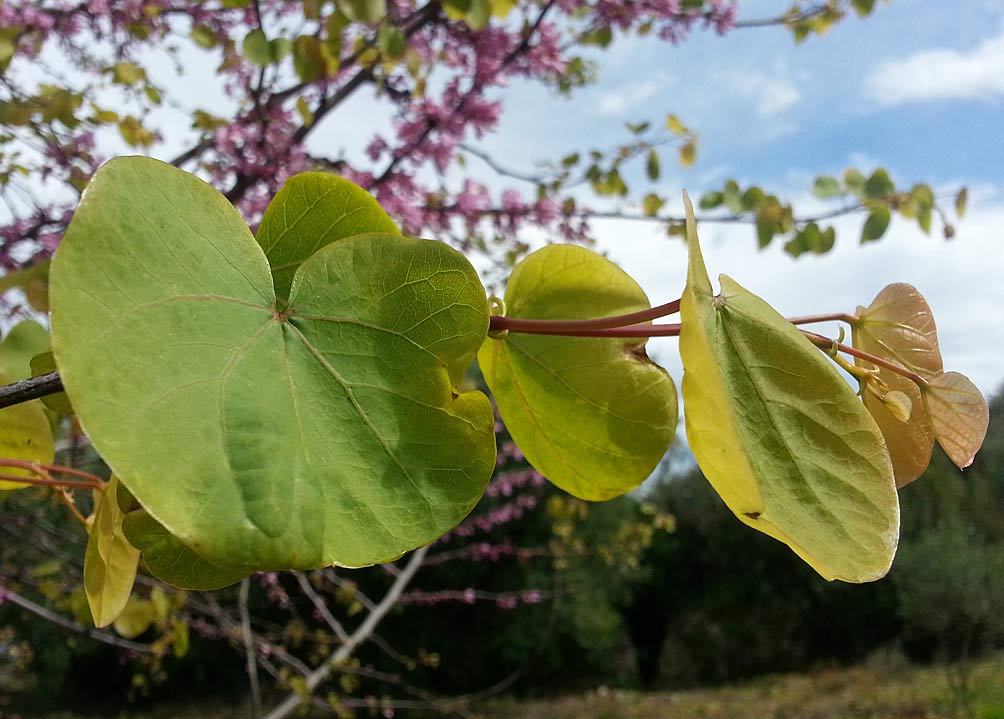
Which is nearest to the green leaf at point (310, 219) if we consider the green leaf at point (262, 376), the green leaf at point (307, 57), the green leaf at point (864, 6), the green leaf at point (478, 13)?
the green leaf at point (262, 376)

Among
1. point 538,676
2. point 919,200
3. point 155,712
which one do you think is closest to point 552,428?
point 919,200

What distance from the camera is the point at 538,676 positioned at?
833cm

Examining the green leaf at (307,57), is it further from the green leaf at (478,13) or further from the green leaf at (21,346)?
the green leaf at (21,346)

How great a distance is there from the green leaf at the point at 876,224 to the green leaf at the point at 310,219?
1221 mm

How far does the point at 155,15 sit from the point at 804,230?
126 centimetres

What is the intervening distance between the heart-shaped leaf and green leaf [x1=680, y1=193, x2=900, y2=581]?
1.6 inches

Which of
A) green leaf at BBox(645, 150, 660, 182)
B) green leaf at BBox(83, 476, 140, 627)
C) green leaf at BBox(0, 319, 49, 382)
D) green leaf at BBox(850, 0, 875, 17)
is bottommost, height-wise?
green leaf at BBox(83, 476, 140, 627)

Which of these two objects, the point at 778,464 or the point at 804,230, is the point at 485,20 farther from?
the point at 778,464

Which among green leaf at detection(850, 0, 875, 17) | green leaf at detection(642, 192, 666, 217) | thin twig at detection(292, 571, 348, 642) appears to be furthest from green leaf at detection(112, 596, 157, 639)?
green leaf at detection(850, 0, 875, 17)

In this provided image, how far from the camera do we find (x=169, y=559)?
0.63ft

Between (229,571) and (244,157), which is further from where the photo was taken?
(244,157)

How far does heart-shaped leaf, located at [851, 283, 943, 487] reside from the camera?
0.21 meters

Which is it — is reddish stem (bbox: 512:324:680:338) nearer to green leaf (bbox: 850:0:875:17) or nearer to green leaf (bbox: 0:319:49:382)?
green leaf (bbox: 0:319:49:382)

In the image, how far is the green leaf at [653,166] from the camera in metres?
1.44
